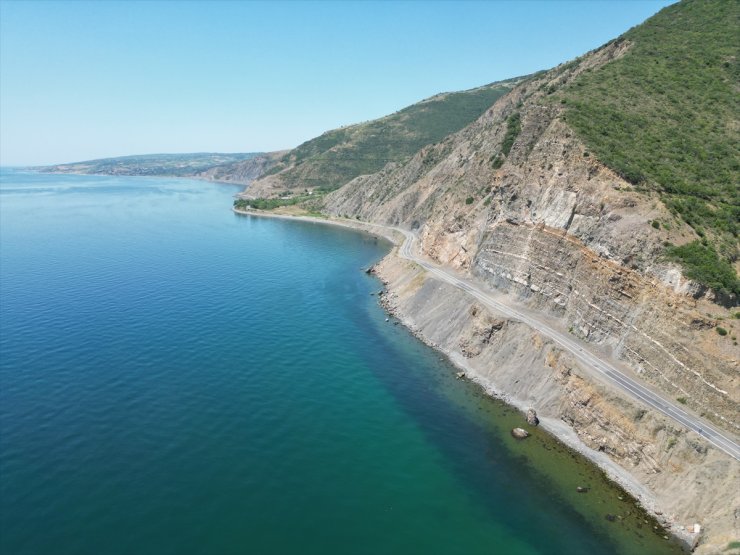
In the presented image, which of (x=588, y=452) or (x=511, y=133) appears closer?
(x=588, y=452)

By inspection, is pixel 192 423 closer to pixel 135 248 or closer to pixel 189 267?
pixel 189 267

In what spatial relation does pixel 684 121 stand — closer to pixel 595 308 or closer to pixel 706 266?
pixel 706 266

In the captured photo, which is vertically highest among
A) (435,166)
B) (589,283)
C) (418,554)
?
(435,166)

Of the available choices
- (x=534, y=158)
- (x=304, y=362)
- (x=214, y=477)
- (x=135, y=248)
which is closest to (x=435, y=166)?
(x=534, y=158)

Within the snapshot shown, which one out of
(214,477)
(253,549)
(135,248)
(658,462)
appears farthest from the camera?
(135,248)

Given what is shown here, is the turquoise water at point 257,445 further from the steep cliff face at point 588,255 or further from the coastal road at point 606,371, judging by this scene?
the steep cliff face at point 588,255

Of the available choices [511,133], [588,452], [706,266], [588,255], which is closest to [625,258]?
[588,255]

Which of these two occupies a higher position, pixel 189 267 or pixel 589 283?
pixel 589 283
